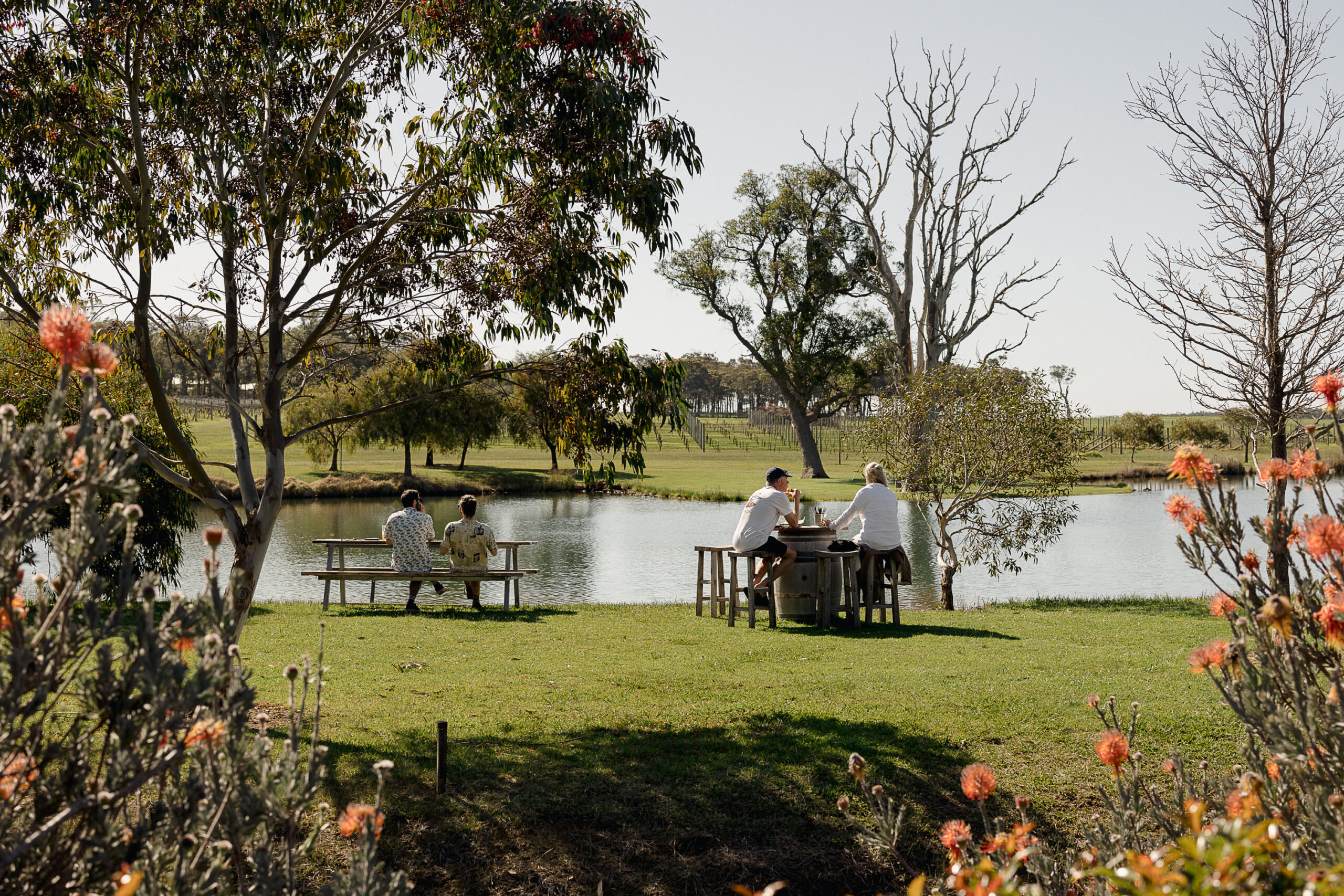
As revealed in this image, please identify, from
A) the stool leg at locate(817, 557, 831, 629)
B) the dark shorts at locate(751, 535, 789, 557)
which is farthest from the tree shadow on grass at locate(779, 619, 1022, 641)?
the dark shorts at locate(751, 535, 789, 557)

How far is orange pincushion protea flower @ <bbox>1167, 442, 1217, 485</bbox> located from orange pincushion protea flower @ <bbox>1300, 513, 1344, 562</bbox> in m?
0.36

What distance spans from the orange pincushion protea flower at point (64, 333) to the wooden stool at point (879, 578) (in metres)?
10.1

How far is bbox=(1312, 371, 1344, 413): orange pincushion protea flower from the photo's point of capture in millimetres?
2268

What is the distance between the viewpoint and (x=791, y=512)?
10.9m

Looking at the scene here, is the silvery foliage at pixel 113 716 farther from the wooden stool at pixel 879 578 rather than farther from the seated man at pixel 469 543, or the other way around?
the seated man at pixel 469 543

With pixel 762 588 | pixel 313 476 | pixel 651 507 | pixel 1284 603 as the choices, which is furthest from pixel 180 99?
pixel 313 476

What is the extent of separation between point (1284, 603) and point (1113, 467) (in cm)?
5948

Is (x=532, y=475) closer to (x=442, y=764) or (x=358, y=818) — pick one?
(x=442, y=764)

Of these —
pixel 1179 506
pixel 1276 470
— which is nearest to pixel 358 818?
pixel 1179 506

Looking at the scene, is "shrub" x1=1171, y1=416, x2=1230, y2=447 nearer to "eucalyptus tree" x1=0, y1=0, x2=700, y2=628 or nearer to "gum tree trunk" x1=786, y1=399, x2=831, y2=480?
"gum tree trunk" x1=786, y1=399, x2=831, y2=480

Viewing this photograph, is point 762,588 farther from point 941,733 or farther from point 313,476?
point 313,476

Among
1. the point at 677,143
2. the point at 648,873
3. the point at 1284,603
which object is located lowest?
the point at 648,873

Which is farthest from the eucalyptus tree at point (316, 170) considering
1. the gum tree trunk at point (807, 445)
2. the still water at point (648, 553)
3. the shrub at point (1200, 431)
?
the shrub at point (1200, 431)

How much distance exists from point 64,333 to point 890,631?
1021 centimetres
